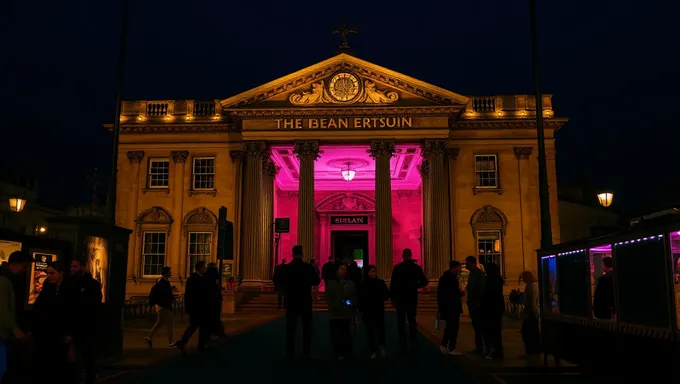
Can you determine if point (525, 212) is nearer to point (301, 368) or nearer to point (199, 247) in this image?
point (199, 247)

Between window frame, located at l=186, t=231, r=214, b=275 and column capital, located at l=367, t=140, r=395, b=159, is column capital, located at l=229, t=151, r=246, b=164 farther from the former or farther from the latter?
column capital, located at l=367, t=140, r=395, b=159

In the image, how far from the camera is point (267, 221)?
28.7 m

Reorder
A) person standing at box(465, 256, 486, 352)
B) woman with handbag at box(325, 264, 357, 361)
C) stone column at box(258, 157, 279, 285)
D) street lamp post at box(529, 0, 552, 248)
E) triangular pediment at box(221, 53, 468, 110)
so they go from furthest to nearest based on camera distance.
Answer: triangular pediment at box(221, 53, 468, 110)
stone column at box(258, 157, 279, 285)
street lamp post at box(529, 0, 552, 248)
person standing at box(465, 256, 486, 352)
woman with handbag at box(325, 264, 357, 361)

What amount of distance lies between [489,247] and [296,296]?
2142cm

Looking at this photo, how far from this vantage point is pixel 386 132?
29000 millimetres

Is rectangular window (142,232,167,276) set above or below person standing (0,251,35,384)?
above

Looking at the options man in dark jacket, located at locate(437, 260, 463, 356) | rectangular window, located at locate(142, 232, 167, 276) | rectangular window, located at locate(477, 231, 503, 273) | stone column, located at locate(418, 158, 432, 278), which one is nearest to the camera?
man in dark jacket, located at locate(437, 260, 463, 356)

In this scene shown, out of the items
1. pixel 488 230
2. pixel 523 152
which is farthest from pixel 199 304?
pixel 523 152

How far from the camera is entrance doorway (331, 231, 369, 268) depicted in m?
36.2

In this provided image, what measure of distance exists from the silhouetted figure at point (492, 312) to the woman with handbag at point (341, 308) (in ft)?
8.46

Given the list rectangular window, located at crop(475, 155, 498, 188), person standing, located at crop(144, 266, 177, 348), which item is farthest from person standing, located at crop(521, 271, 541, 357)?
rectangular window, located at crop(475, 155, 498, 188)

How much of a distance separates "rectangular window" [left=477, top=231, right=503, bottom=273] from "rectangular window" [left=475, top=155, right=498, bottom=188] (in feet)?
8.28

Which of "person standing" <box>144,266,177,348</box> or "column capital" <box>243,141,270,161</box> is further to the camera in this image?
"column capital" <box>243,141,270,161</box>

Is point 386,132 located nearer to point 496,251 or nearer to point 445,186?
point 445,186
